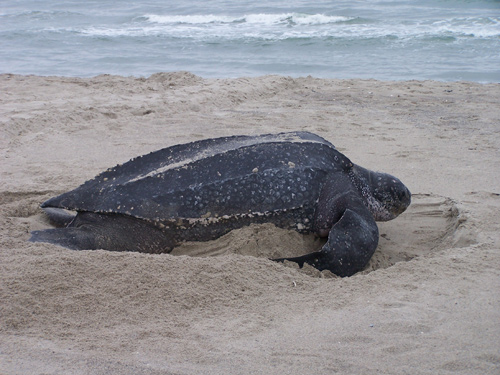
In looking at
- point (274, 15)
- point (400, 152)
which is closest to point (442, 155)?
point (400, 152)

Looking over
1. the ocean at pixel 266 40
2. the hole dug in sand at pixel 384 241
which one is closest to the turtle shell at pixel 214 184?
the hole dug in sand at pixel 384 241

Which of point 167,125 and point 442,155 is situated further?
point 167,125

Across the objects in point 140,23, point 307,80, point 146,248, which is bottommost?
point 146,248

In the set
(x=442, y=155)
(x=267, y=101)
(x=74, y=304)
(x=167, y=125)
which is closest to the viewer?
(x=74, y=304)

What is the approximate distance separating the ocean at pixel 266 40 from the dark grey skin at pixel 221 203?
18.3 feet

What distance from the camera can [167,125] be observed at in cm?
517

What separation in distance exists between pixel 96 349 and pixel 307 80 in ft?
19.7

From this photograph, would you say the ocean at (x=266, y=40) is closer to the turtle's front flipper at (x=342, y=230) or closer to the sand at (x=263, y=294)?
the sand at (x=263, y=294)

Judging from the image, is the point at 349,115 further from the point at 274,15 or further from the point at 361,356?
the point at 274,15

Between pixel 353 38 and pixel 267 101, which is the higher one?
pixel 353 38

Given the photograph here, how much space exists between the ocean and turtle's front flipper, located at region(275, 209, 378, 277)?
5.82 metres

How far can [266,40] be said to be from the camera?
11539 mm

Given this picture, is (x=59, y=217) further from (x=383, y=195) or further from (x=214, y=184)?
(x=383, y=195)

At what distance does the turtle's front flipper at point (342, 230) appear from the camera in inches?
98.5
